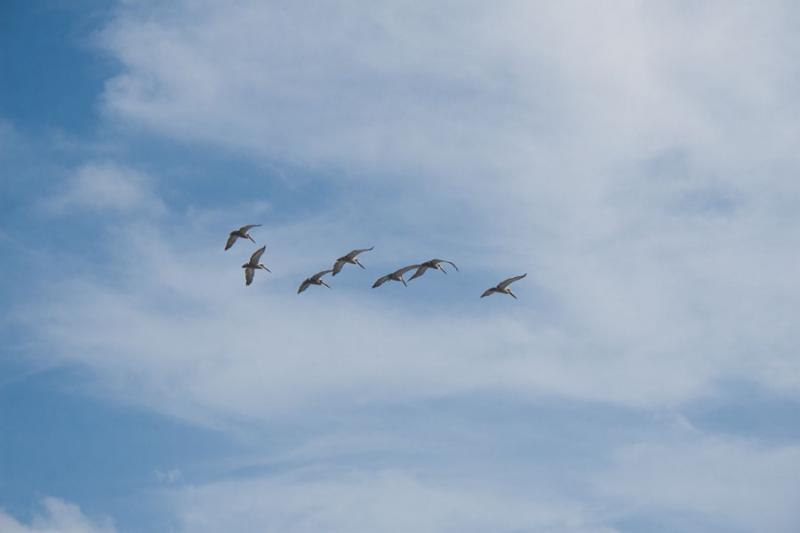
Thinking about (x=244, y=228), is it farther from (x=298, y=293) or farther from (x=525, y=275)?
(x=525, y=275)

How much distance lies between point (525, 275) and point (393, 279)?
2600cm

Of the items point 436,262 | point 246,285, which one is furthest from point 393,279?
point 246,285

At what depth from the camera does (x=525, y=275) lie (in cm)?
14138

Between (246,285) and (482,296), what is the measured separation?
1317 inches

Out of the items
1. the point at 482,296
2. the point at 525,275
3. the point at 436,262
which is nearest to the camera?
the point at 525,275

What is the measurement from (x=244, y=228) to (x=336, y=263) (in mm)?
16185

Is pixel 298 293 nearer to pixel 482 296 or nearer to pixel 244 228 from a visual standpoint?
pixel 244 228

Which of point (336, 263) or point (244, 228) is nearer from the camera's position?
point (244, 228)

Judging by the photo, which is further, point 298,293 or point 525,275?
point 298,293

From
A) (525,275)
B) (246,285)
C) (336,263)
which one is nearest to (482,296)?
(525,275)

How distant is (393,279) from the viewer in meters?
162

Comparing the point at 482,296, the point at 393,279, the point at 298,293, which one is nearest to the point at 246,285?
the point at 298,293

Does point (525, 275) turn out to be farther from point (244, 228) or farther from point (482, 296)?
point (244, 228)

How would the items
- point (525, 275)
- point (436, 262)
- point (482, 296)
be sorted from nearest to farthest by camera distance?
point (525, 275) < point (482, 296) < point (436, 262)
